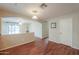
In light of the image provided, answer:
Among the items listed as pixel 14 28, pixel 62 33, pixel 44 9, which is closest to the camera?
pixel 44 9

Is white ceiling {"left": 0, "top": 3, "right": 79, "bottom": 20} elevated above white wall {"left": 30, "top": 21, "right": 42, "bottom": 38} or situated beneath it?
elevated above

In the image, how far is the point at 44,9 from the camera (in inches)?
70.7

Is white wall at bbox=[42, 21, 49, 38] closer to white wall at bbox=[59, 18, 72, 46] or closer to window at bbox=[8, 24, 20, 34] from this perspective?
white wall at bbox=[59, 18, 72, 46]

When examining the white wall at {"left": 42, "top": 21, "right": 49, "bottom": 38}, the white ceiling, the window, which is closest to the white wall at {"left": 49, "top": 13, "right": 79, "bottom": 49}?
the white wall at {"left": 42, "top": 21, "right": 49, "bottom": 38}

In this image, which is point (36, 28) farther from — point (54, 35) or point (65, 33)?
point (65, 33)

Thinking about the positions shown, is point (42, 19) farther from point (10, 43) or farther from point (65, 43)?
point (10, 43)

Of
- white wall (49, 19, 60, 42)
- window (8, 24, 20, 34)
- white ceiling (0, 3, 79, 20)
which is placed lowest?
white wall (49, 19, 60, 42)

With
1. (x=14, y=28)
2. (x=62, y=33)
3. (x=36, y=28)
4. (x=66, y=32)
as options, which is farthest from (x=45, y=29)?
(x=14, y=28)

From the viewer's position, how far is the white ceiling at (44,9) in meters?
1.62

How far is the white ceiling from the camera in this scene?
162 cm

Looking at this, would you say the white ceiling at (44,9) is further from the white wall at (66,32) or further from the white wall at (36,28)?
the white wall at (66,32)

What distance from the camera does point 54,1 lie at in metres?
1.50
